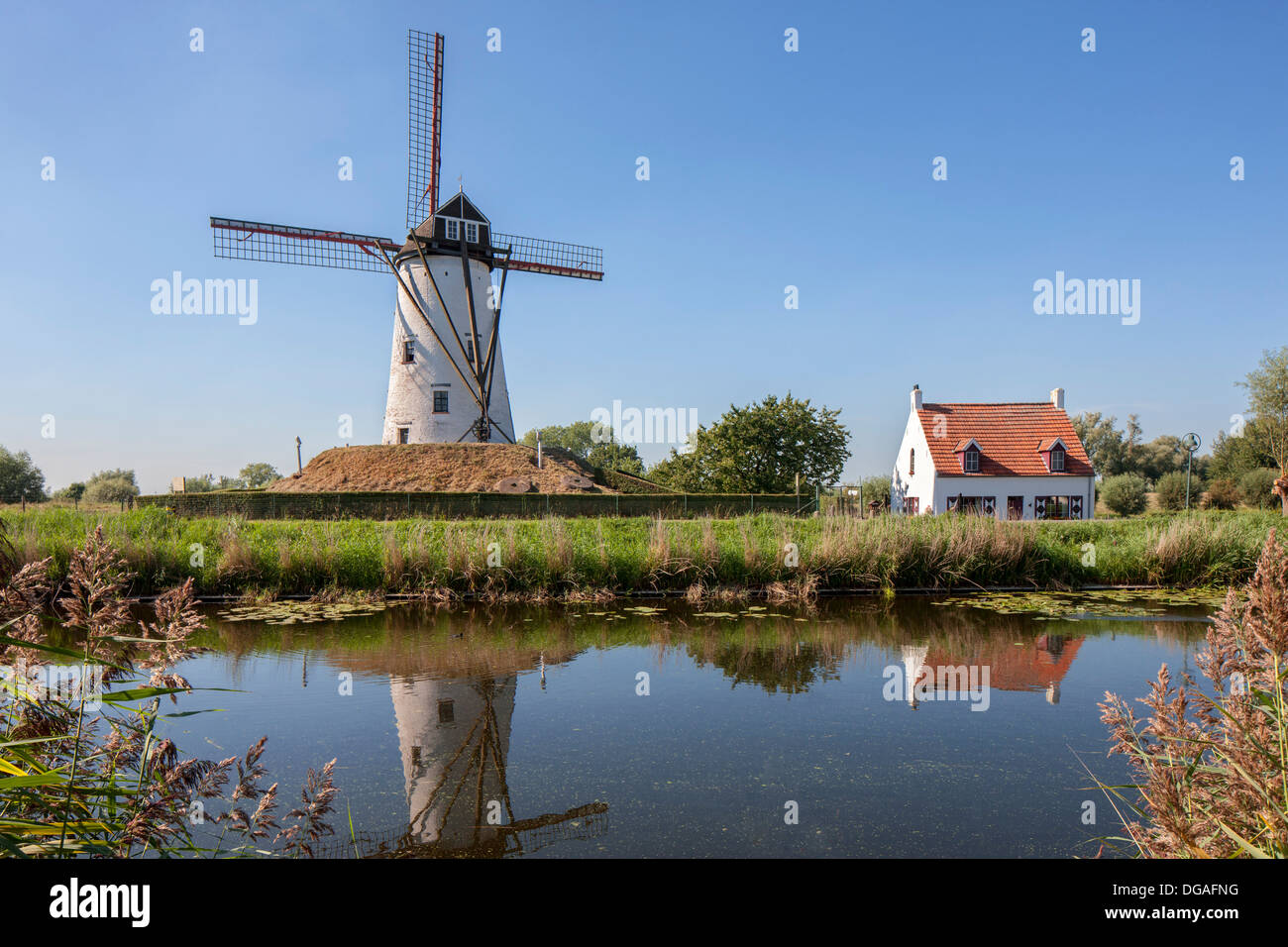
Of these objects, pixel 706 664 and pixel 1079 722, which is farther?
pixel 706 664

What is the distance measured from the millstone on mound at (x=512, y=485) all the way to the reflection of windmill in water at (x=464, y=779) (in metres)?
→ 19.7

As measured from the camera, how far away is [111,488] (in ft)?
133

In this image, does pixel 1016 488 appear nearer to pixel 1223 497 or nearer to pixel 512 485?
pixel 1223 497

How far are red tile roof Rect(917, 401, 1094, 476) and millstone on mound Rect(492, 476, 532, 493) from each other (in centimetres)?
1779

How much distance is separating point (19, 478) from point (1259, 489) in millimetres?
66748

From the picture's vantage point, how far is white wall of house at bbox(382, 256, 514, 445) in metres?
29.8

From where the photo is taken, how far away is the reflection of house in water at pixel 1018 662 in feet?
22.8

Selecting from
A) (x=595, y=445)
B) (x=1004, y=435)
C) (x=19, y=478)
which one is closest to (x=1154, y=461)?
(x=1004, y=435)

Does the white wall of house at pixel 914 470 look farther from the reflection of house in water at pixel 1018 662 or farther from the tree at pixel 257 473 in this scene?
the tree at pixel 257 473
